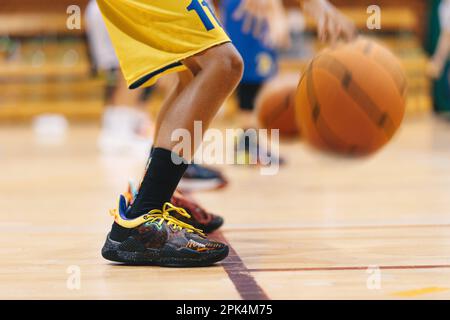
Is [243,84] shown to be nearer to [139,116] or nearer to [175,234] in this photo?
[139,116]

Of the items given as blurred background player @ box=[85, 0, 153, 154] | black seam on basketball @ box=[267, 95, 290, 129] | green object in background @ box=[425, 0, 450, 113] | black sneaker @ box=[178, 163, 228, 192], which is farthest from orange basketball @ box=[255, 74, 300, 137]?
green object in background @ box=[425, 0, 450, 113]

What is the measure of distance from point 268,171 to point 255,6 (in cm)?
173

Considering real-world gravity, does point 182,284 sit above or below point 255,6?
below

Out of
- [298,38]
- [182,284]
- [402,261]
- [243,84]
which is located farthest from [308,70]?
[298,38]

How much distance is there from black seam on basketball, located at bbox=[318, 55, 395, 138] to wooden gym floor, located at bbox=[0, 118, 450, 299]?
1.04ft

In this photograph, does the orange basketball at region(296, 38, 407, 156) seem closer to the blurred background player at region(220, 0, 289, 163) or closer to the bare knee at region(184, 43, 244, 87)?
the bare knee at region(184, 43, 244, 87)

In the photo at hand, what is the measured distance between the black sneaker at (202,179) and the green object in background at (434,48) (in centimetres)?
545

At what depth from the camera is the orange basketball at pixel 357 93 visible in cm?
234

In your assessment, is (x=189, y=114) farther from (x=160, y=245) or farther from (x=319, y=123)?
(x=319, y=123)

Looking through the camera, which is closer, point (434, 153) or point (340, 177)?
point (340, 177)

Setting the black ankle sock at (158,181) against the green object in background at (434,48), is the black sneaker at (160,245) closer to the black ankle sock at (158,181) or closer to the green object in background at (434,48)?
the black ankle sock at (158,181)

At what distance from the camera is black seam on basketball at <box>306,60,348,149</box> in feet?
7.84

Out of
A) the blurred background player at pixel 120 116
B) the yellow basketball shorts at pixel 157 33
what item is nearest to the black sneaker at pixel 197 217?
the yellow basketball shorts at pixel 157 33

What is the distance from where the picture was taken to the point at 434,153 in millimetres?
4938
